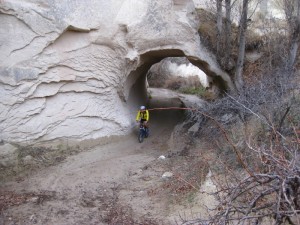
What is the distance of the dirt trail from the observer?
21.4 ft

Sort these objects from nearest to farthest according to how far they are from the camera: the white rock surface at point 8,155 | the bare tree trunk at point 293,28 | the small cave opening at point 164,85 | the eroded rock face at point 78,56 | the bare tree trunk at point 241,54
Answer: the white rock surface at point 8,155 → the eroded rock face at point 78,56 → the bare tree trunk at point 293,28 → the bare tree trunk at point 241,54 → the small cave opening at point 164,85

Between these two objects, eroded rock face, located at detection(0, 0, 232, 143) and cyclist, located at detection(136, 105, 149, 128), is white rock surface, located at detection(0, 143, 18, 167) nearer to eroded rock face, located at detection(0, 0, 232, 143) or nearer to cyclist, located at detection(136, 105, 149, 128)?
eroded rock face, located at detection(0, 0, 232, 143)

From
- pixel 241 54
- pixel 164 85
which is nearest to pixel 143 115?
pixel 241 54

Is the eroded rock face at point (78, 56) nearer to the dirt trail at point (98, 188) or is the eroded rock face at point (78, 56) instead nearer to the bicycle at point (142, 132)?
the bicycle at point (142, 132)

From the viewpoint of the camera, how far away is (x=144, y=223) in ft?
20.2

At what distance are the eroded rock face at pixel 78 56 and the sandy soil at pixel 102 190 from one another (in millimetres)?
901

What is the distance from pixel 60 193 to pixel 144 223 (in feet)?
7.17

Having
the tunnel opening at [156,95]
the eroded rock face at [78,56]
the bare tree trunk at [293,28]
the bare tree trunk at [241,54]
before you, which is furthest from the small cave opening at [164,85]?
→ the bare tree trunk at [293,28]

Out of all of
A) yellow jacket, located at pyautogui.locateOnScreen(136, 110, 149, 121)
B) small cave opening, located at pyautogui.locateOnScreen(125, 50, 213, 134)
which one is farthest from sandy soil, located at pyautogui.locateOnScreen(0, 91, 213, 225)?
small cave opening, located at pyautogui.locateOnScreen(125, 50, 213, 134)

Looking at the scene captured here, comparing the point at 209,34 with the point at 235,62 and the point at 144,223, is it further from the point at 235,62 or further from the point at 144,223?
the point at 144,223

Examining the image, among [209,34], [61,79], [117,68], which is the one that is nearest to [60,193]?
[61,79]

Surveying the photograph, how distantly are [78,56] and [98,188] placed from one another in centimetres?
356

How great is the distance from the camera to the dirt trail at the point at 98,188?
6531 mm

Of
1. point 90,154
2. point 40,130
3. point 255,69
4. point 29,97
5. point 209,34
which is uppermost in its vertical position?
point 209,34
